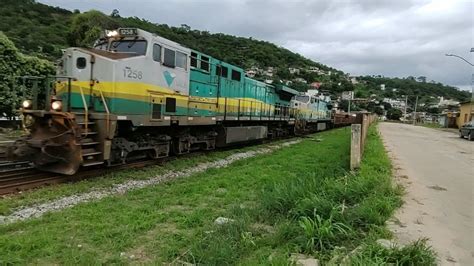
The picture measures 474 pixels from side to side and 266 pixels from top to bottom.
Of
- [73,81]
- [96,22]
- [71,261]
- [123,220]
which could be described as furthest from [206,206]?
[96,22]

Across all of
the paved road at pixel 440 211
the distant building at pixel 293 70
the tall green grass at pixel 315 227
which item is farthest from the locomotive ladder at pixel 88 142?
the distant building at pixel 293 70

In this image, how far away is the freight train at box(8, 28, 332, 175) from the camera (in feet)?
31.4

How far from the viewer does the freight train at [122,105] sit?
9.56m

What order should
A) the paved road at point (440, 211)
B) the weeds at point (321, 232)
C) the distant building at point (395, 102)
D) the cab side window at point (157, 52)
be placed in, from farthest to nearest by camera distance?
1. the distant building at point (395, 102)
2. the cab side window at point (157, 52)
3. the paved road at point (440, 211)
4. the weeds at point (321, 232)

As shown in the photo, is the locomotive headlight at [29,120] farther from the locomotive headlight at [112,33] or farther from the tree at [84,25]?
the tree at [84,25]

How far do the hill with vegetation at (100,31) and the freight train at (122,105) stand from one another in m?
7.24

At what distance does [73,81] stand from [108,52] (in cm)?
122

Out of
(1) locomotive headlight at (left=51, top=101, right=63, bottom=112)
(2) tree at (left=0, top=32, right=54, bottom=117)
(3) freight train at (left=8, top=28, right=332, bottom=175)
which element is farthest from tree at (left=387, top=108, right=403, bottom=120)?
(1) locomotive headlight at (left=51, top=101, right=63, bottom=112)

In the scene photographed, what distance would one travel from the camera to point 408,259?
4305mm

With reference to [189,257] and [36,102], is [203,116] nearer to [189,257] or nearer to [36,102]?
[36,102]

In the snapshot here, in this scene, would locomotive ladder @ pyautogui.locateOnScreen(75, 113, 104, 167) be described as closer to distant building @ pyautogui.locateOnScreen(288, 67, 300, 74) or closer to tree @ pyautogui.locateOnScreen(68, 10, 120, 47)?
tree @ pyautogui.locateOnScreen(68, 10, 120, 47)

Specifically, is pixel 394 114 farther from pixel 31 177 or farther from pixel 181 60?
pixel 31 177

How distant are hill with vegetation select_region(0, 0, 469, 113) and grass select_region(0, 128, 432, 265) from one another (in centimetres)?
1444

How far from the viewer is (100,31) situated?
1261 inches
